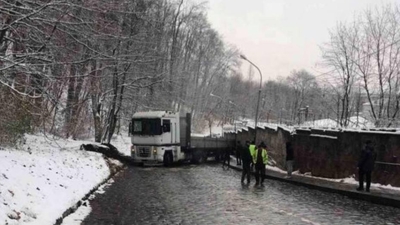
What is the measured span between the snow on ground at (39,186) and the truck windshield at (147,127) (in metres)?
11.9

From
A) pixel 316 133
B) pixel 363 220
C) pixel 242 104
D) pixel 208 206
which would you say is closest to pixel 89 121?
pixel 316 133

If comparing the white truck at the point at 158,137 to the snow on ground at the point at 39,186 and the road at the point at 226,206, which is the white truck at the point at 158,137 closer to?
the snow on ground at the point at 39,186

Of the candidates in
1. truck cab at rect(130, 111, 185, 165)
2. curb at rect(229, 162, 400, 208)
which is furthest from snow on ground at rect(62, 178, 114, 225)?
truck cab at rect(130, 111, 185, 165)

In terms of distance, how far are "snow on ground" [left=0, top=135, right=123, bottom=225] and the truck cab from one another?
38.8 ft

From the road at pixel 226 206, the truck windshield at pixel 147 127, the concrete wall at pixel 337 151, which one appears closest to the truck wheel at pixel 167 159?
the truck windshield at pixel 147 127

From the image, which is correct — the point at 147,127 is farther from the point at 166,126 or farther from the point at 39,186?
the point at 39,186

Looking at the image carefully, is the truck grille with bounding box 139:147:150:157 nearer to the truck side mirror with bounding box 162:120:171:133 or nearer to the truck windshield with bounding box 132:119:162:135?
the truck windshield with bounding box 132:119:162:135

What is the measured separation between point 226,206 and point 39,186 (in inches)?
194

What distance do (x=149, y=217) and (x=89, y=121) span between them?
25781 mm

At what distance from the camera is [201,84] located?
84438mm

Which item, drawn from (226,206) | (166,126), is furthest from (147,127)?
(226,206)

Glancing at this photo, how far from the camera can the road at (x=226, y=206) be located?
11.5m

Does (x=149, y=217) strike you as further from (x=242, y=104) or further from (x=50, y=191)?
(x=242, y=104)

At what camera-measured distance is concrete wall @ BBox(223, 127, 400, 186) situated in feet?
61.4
